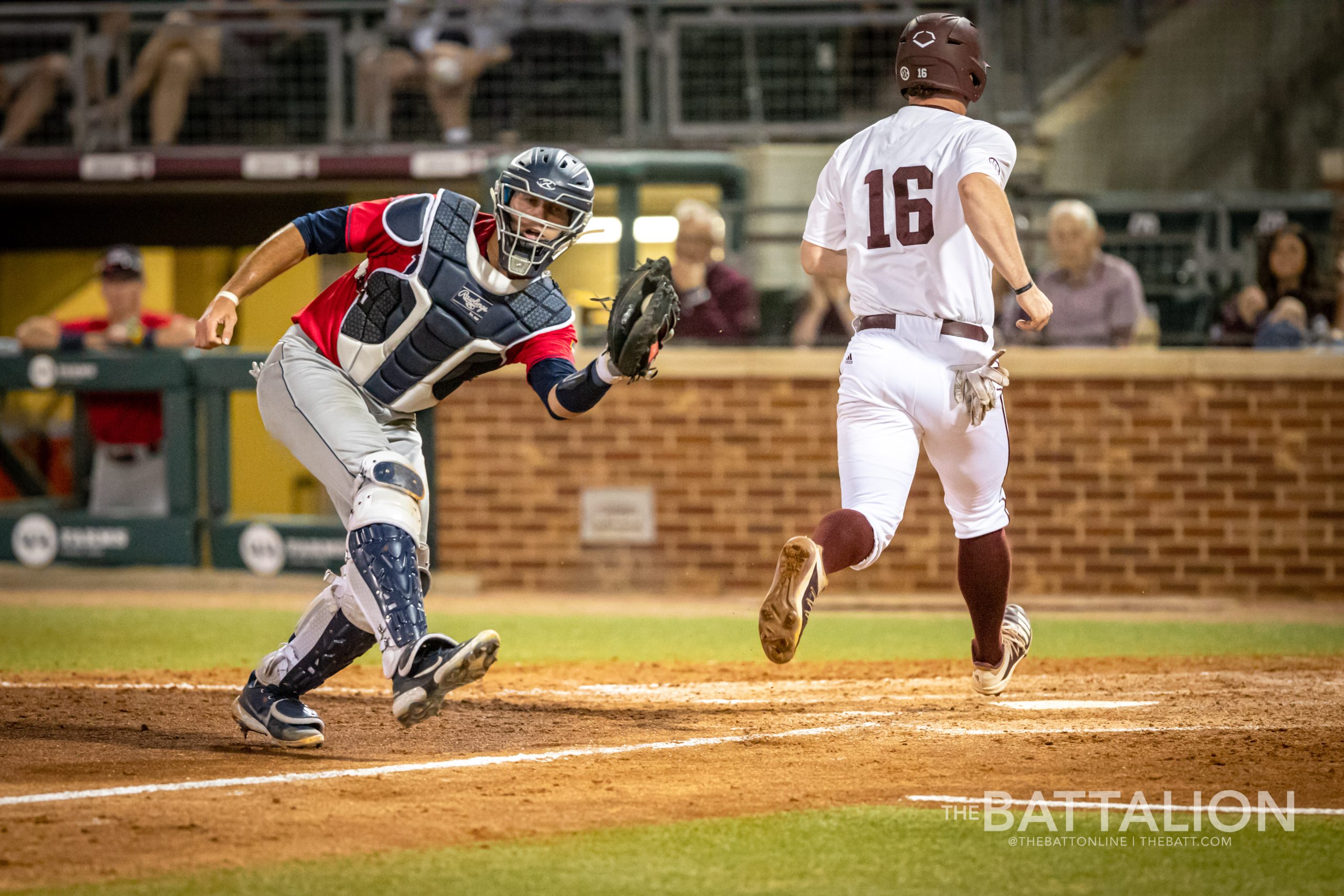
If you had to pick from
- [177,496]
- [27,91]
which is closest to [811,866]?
[177,496]

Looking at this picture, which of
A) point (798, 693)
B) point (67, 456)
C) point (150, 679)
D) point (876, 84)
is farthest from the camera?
point (876, 84)

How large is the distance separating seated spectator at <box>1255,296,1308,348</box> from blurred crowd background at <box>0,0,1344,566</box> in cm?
2

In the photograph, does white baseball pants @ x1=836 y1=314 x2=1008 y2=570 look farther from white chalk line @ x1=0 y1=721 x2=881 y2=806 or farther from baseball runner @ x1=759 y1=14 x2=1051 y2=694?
white chalk line @ x1=0 y1=721 x2=881 y2=806

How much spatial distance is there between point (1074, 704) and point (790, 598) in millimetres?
1630

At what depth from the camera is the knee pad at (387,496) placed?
15.0ft

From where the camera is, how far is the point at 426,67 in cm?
1195

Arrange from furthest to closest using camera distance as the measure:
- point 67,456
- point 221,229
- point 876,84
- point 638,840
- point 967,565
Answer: point 221,229 → point 876,84 → point 67,456 → point 967,565 → point 638,840

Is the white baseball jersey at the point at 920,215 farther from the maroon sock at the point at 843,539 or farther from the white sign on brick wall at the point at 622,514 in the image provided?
the white sign on brick wall at the point at 622,514

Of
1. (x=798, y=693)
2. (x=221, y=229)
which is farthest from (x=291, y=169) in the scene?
(x=798, y=693)

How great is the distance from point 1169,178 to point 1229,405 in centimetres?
376

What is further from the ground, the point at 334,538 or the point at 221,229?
the point at 221,229

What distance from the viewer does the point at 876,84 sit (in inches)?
459

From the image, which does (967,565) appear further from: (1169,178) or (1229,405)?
(1169,178)

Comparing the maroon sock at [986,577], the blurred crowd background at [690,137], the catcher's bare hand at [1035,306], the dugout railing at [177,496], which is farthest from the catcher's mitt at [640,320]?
the dugout railing at [177,496]
